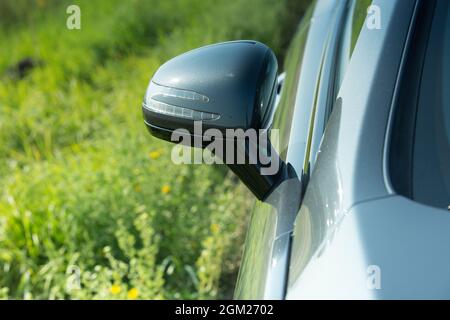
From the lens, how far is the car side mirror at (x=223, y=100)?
1.47 metres

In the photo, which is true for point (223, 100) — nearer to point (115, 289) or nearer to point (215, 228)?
point (115, 289)

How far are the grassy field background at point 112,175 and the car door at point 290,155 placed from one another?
1.06 metres

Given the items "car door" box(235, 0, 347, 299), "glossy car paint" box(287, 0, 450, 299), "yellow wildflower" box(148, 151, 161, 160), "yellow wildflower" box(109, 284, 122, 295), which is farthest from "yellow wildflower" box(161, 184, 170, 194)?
"glossy car paint" box(287, 0, 450, 299)

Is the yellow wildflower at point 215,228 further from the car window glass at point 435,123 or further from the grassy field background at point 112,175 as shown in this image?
the car window glass at point 435,123

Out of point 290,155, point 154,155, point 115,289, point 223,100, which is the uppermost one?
point 223,100

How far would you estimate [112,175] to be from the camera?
137 inches

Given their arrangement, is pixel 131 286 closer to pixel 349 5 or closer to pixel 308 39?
pixel 308 39

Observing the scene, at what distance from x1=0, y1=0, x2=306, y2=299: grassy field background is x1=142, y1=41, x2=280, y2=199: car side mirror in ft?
4.04

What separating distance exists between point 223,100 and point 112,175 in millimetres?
2103

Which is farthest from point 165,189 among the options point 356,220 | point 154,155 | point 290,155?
point 356,220

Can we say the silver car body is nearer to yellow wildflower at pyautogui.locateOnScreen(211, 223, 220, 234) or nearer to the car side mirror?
the car side mirror

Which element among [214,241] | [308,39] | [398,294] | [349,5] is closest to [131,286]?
[214,241]

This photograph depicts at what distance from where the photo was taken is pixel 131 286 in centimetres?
299

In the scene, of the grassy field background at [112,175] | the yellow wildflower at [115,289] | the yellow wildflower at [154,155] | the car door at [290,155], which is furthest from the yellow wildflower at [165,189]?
the car door at [290,155]
